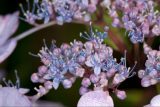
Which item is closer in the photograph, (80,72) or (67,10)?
(80,72)

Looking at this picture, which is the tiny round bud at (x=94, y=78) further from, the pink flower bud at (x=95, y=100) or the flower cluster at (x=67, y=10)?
the flower cluster at (x=67, y=10)

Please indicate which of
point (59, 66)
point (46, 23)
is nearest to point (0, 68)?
point (46, 23)

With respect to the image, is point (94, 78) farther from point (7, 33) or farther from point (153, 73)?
point (7, 33)

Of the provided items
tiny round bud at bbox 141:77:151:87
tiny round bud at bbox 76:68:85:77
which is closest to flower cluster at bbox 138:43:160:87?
tiny round bud at bbox 141:77:151:87

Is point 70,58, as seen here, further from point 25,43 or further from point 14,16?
point 25,43

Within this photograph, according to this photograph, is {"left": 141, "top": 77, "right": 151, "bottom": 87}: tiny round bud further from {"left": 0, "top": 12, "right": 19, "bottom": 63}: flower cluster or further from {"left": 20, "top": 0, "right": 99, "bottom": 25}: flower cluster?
{"left": 0, "top": 12, "right": 19, "bottom": 63}: flower cluster

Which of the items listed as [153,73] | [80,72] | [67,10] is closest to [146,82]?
[153,73]
